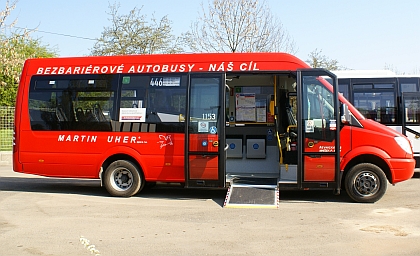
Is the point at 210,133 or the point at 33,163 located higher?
the point at 210,133

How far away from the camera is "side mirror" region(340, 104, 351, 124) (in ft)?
30.9

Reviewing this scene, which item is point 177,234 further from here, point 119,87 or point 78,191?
point 78,191

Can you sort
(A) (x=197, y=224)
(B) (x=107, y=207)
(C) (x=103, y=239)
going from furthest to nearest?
1. (B) (x=107, y=207)
2. (A) (x=197, y=224)
3. (C) (x=103, y=239)

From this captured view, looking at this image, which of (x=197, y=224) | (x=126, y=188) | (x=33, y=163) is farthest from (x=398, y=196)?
(x=33, y=163)

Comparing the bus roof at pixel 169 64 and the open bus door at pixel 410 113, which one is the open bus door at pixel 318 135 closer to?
the bus roof at pixel 169 64

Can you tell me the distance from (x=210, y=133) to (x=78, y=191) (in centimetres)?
391

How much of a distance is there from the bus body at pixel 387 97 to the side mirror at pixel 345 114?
4915 mm

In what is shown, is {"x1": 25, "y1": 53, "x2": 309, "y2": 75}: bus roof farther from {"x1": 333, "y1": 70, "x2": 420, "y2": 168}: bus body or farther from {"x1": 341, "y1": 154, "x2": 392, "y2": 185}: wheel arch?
{"x1": 333, "y1": 70, "x2": 420, "y2": 168}: bus body

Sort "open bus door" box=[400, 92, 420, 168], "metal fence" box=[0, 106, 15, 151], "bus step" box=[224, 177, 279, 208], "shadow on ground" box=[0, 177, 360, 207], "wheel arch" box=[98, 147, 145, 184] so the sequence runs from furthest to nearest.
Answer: "metal fence" box=[0, 106, 15, 151]
"open bus door" box=[400, 92, 420, 168]
"shadow on ground" box=[0, 177, 360, 207]
"wheel arch" box=[98, 147, 145, 184]
"bus step" box=[224, 177, 279, 208]

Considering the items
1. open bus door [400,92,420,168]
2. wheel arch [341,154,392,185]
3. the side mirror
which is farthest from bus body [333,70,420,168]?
the side mirror

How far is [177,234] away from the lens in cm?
721

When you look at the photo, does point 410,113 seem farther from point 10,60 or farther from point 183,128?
point 10,60

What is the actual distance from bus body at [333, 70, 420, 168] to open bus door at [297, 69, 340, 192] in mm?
5001

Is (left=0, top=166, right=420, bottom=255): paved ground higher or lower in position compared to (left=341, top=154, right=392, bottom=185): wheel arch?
lower
